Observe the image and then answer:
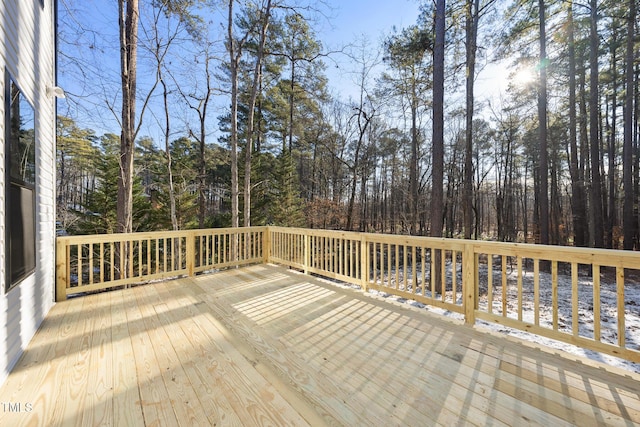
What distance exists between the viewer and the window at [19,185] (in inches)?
73.2

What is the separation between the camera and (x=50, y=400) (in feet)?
4.99

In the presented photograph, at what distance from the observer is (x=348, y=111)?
12.1 meters

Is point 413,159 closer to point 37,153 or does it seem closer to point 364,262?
A: point 364,262

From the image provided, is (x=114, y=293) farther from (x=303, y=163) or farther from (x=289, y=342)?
(x=303, y=163)

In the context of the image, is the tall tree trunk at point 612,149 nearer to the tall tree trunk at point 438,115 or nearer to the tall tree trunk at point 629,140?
the tall tree trunk at point 629,140

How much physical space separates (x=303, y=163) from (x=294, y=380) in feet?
52.0

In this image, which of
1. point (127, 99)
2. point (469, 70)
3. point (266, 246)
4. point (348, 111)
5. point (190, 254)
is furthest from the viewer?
point (348, 111)

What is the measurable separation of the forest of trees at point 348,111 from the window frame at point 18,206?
304 cm

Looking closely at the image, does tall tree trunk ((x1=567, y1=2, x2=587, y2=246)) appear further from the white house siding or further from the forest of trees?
the white house siding

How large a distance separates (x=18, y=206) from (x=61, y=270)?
1.72 meters

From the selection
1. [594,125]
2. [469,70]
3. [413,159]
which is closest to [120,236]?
[469,70]

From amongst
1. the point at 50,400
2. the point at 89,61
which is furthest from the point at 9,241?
the point at 89,61

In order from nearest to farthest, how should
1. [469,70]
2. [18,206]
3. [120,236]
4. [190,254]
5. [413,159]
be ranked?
[18,206] < [120,236] < [190,254] < [469,70] < [413,159]

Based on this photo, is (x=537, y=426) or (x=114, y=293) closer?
(x=537, y=426)
